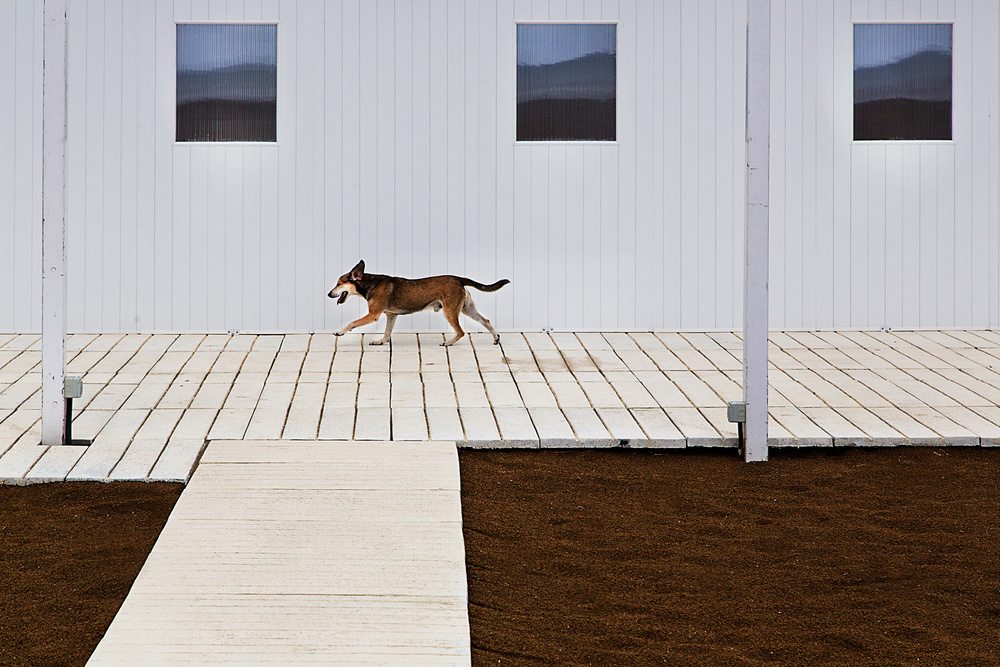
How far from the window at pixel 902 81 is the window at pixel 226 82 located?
14.6 feet

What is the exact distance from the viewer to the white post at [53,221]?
15.0 feet

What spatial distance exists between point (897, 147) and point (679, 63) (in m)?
1.80

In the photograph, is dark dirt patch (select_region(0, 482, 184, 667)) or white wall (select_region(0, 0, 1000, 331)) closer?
dark dirt patch (select_region(0, 482, 184, 667))

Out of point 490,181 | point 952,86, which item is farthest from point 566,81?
point 952,86

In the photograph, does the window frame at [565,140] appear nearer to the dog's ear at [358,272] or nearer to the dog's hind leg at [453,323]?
the dog's hind leg at [453,323]

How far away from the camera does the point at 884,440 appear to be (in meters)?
4.80

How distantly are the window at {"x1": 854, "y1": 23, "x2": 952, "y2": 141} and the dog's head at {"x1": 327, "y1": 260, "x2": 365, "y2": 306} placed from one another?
3938 millimetres

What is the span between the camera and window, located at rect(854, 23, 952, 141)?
325 inches

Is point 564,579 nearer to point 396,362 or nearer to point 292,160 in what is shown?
point 396,362

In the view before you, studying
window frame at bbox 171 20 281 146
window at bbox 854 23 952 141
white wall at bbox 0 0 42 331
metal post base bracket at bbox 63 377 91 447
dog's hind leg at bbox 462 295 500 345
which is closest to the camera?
metal post base bracket at bbox 63 377 91 447

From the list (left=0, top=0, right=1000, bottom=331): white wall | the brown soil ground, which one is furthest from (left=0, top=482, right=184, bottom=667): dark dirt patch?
(left=0, top=0, right=1000, bottom=331): white wall

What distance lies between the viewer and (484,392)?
594cm

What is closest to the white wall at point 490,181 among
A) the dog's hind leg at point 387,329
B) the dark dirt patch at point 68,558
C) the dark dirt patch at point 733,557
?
the dog's hind leg at point 387,329

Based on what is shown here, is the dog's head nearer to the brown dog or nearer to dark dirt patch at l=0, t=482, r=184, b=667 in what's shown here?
the brown dog
